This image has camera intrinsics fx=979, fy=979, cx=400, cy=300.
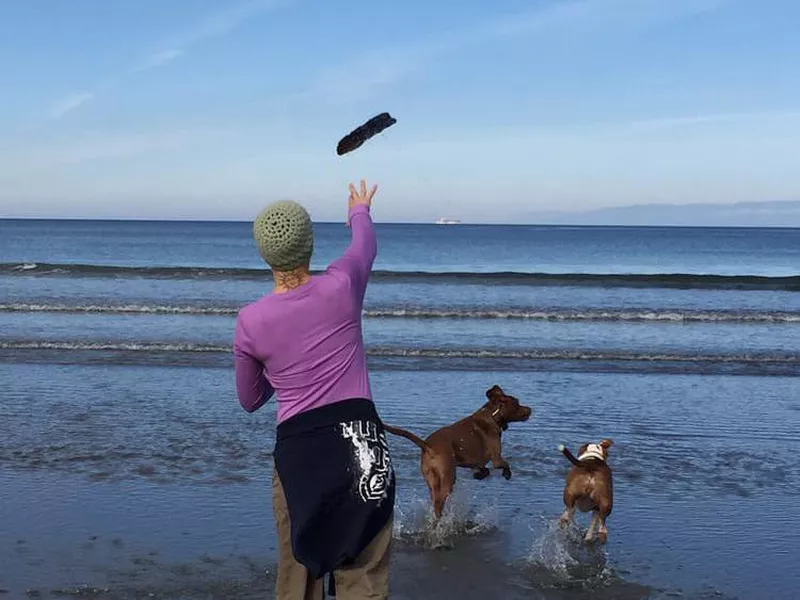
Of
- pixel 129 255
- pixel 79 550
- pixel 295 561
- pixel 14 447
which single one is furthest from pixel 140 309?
pixel 129 255

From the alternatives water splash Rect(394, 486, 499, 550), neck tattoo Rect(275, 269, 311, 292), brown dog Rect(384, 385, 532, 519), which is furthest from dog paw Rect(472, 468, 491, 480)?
neck tattoo Rect(275, 269, 311, 292)

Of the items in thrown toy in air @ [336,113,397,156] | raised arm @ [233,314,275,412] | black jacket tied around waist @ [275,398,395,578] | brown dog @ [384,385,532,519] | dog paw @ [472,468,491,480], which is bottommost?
dog paw @ [472,468,491,480]

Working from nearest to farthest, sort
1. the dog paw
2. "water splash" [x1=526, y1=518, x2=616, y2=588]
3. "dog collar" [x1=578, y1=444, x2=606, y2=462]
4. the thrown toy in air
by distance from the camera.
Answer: the thrown toy in air < "water splash" [x1=526, y1=518, x2=616, y2=588] < "dog collar" [x1=578, y1=444, x2=606, y2=462] < the dog paw

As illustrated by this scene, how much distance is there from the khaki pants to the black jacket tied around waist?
0.06 meters

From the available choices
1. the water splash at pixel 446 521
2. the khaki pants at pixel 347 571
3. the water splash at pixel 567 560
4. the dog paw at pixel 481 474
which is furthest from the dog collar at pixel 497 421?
the khaki pants at pixel 347 571

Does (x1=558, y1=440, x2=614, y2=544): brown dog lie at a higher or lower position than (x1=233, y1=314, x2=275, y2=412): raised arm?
lower

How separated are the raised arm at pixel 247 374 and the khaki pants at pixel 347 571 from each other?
275 millimetres

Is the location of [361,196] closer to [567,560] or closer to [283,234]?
[283,234]

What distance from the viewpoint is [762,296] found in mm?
25859

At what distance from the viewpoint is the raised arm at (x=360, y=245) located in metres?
3.09

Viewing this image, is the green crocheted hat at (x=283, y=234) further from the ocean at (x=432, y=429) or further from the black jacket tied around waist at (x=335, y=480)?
the ocean at (x=432, y=429)

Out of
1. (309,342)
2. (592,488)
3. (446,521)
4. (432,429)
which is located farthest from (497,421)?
(309,342)

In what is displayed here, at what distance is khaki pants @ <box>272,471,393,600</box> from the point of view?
10.3 ft

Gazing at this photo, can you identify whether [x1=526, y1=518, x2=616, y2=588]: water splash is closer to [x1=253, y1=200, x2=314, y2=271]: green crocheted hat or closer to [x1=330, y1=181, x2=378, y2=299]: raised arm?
[x1=330, y1=181, x2=378, y2=299]: raised arm
